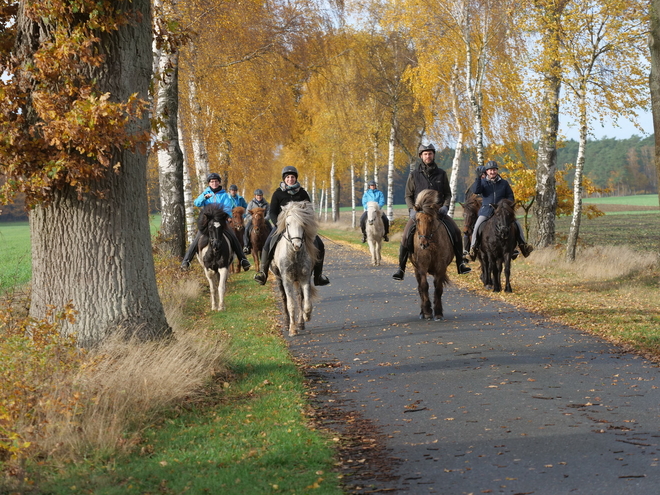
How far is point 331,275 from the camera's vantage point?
20703 mm

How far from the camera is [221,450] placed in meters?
5.89

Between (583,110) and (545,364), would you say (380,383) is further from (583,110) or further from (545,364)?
(583,110)

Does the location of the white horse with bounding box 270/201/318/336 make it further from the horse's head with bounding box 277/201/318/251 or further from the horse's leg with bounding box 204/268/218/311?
the horse's leg with bounding box 204/268/218/311

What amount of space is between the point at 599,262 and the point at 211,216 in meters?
10.0

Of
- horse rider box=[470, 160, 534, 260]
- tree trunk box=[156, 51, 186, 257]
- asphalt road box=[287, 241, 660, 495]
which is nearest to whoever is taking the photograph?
asphalt road box=[287, 241, 660, 495]

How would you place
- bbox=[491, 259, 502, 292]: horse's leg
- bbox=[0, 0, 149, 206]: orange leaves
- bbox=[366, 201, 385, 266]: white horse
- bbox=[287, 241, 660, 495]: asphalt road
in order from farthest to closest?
1. bbox=[366, 201, 385, 266]: white horse
2. bbox=[491, 259, 502, 292]: horse's leg
3. bbox=[0, 0, 149, 206]: orange leaves
4. bbox=[287, 241, 660, 495]: asphalt road

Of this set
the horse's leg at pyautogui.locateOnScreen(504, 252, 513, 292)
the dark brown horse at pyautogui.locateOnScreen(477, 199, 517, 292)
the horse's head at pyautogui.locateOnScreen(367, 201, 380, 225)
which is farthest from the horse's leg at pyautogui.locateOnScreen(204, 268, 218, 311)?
the horse's head at pyautogui.locateOnScreen(367, 201, 380, 225)

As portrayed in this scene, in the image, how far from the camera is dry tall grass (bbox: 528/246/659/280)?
17.4 m

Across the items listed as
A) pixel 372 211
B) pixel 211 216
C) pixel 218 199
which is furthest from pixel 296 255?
pixel 372 211

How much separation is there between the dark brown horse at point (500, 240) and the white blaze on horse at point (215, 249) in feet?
17.2

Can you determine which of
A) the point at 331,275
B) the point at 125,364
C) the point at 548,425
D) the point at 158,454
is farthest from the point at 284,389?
the point at 331,275

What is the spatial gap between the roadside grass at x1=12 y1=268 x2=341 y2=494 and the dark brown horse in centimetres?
778

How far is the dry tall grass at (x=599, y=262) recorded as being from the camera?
17.4m

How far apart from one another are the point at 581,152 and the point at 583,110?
3.64 feet
